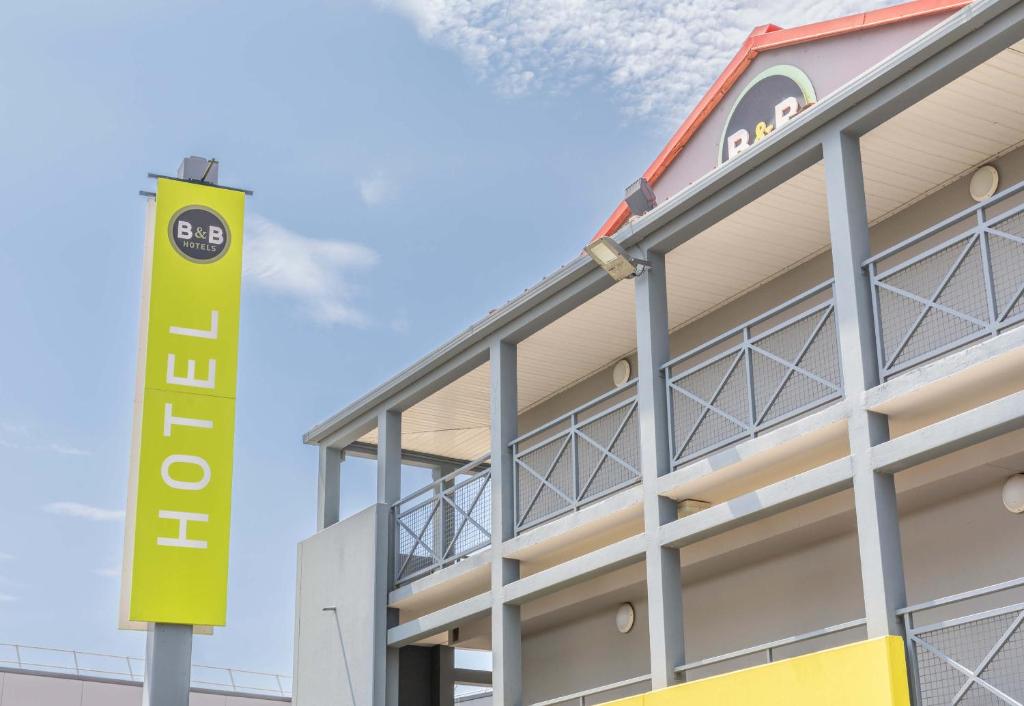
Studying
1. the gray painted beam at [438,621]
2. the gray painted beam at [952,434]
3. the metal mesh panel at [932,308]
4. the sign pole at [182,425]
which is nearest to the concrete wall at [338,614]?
the gray painted beam at [438,621]

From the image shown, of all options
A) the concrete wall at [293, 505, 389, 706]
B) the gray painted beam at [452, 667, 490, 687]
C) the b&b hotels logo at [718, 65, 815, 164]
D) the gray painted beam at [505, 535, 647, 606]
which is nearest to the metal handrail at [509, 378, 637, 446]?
the gray painted beam at [505, 535, 647, 606]

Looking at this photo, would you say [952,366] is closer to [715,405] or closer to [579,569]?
[715,405]

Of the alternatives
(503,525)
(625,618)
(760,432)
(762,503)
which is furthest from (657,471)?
(625,618)

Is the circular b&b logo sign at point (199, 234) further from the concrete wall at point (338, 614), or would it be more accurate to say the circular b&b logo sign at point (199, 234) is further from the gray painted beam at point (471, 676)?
the gray painted beam at point (471, 676)

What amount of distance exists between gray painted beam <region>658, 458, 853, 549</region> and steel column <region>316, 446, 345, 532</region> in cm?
720

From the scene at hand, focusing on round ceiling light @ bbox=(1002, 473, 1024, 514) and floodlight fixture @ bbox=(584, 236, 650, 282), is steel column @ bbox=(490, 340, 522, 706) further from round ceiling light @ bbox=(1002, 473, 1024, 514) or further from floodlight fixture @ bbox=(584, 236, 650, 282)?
round ceiling light @ bbox=(1002, 473, 1024, 514)

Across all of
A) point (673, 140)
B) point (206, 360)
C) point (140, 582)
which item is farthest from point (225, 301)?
point (673, 140)

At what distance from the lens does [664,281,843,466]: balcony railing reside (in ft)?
40.2

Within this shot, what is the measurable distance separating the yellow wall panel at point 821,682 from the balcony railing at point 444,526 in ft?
13.9

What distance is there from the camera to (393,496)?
17.8 meters

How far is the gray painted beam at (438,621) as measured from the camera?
15430mm

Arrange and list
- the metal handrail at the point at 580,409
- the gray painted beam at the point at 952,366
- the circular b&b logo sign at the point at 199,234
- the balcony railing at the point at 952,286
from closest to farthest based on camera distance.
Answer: the gray painted beam at the point at 952,366, the balcony railing at the point at 952,286, the metal handrail at the point at 580,409, the circular b&b logo sign at the point at 199,234

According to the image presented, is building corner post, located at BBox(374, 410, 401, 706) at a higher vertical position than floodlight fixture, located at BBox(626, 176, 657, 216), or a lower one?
lower

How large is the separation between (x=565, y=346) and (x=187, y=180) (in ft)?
16.1
